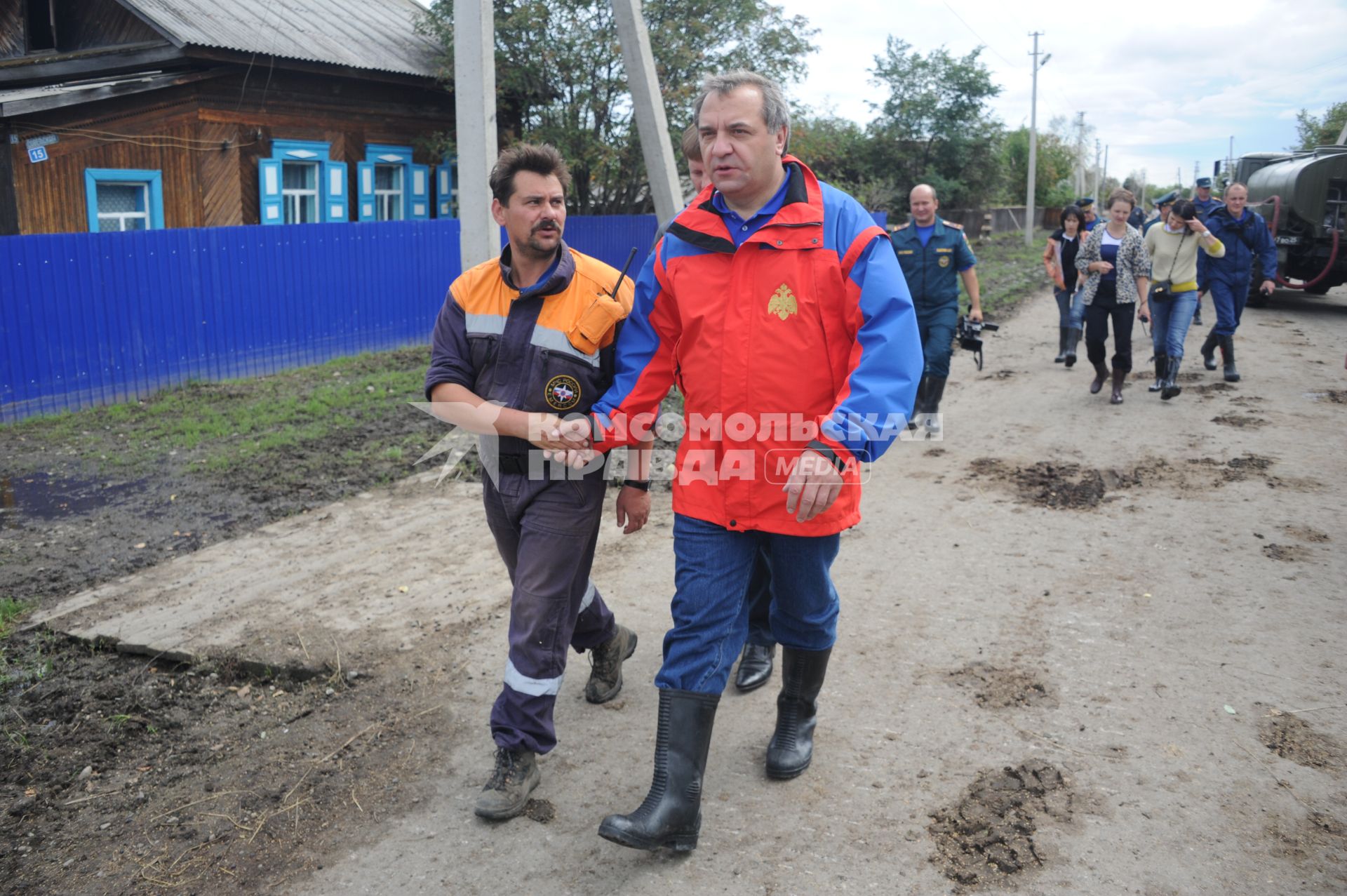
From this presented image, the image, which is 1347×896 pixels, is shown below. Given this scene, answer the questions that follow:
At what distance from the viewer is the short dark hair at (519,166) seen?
3316 millimetres

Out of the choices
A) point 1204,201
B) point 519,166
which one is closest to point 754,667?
point 519,166

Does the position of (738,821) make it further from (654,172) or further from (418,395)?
(654,172)

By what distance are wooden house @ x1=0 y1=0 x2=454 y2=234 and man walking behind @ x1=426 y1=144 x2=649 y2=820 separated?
37.9ft

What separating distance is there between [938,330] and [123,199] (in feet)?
39.4

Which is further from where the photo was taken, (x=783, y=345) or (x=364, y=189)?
(x=364, y=189)

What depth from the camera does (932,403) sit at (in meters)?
8.57

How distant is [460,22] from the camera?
8.65m

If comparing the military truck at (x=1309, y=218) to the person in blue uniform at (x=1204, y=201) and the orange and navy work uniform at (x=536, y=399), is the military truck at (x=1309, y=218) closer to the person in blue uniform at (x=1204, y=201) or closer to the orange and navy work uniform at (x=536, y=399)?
the person in blue uniform at (x=1204, y=201)

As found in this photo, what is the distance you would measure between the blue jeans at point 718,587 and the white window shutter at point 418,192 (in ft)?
55.9

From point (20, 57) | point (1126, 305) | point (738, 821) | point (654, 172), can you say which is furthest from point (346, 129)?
point (738, 821)

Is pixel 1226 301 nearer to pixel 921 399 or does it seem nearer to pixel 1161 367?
pixel 1161 367

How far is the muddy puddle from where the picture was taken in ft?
9.41

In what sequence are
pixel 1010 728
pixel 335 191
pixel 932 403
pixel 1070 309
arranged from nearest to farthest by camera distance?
pixel 1010 728, pixel 932 403, pixel 1070 309, pixel 335 191

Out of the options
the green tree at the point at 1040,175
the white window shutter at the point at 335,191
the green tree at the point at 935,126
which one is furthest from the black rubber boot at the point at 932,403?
the green tree at the point at 1040,175
